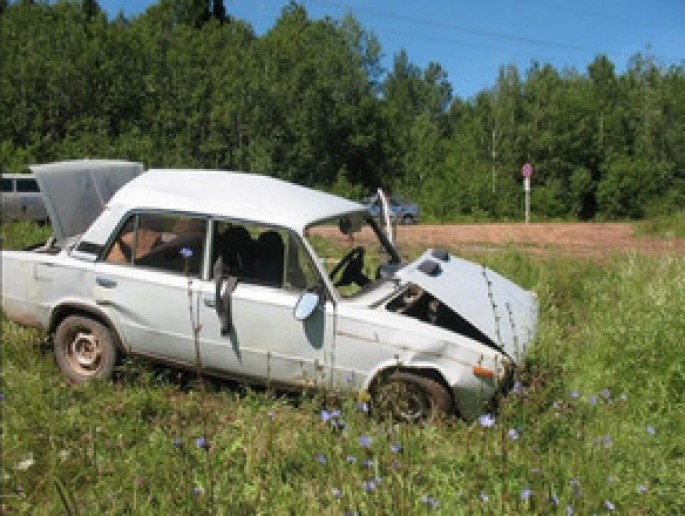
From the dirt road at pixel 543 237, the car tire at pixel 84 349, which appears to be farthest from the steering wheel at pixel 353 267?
the dirt road at pixel 543 237

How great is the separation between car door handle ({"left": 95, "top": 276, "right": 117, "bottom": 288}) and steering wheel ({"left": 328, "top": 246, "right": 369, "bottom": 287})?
1.75 m

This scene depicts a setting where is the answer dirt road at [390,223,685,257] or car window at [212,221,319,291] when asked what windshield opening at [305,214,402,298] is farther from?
dirt road at [390,223,685,257]

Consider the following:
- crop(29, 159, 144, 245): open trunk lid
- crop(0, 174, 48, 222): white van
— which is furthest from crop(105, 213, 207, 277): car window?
crop(0, 174, 48, 222): white van

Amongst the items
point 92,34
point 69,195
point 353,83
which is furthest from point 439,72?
point 69,195

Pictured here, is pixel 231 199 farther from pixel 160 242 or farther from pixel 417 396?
pixel 417 396

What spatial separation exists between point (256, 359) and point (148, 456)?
1318 mm

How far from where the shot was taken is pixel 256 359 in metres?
4.96

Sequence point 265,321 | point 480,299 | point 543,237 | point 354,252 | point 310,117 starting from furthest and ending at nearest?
1. point 310,117
2. point 543,237
3. point 354,252
4. point 480,299
5. point 265,321

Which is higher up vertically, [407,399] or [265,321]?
[265,321]

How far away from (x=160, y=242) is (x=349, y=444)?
2490 millimetres

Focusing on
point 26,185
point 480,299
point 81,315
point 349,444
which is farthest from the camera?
point 26,185

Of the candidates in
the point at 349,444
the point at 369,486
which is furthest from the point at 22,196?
the point at 369,486

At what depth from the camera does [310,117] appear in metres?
41.0

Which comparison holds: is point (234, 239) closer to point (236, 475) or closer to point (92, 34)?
point (236, 475)
